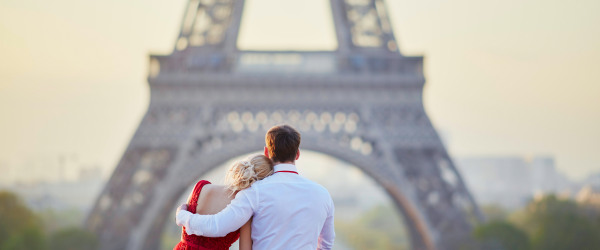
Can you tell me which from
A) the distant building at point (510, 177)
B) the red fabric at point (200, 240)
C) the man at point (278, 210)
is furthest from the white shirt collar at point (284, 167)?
the distant building at point (510, 177)

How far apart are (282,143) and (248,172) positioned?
200mm

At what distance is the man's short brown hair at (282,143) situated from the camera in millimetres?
3326

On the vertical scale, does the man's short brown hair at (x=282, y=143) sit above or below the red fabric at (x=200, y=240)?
above

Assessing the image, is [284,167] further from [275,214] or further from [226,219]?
[226,219]

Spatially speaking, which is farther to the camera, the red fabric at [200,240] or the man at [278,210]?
the red fabric at [200,240]

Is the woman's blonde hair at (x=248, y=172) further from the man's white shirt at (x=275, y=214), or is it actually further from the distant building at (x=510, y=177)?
the distant building at (x=510, y=177)

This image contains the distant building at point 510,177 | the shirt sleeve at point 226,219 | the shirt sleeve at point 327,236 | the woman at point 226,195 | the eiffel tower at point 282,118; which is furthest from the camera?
the distant building at point 510,177

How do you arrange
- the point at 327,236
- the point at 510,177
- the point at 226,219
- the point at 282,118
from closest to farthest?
the point at 226,219, the point at 327,236, the point at 282,118, the point at 510,177

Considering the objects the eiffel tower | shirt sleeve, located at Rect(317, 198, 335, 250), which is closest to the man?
shirt sleeve, located at Rect(317, 198, 335, 250)

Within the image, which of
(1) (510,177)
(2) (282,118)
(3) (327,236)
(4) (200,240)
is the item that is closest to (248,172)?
(4) (200,240)

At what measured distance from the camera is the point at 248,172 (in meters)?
3.34

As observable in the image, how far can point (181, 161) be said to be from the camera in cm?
1562

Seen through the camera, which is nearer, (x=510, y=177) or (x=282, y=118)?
(x=282, y=118)

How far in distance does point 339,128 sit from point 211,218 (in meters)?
13.0
